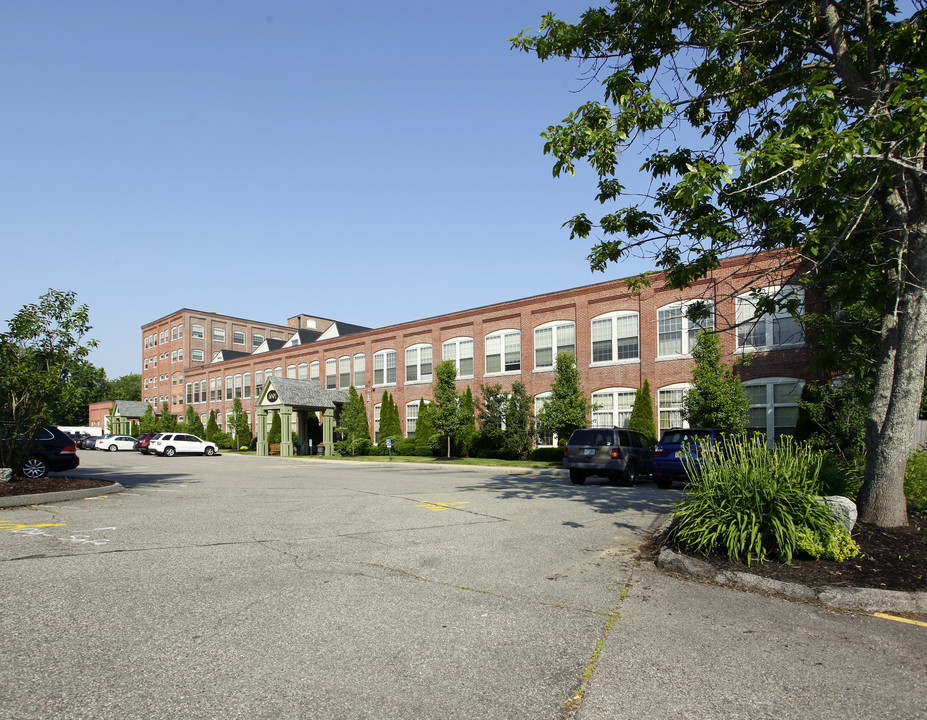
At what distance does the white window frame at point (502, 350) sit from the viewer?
37.1 meters

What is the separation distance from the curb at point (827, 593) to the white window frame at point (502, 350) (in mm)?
29798

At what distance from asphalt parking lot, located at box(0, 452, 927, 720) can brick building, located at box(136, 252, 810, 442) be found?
5567 mm

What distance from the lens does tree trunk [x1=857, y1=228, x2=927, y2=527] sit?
26.1 ft

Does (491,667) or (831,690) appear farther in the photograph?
(491,667)

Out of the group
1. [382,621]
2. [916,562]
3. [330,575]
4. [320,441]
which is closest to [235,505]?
[330,575]

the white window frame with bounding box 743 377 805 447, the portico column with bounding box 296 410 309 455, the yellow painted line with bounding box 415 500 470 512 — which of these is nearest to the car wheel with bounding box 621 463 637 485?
the yellow painted line with bounding box 415 500 470 512

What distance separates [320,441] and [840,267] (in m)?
42.7

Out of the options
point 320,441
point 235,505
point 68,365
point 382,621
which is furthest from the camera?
point 320,441

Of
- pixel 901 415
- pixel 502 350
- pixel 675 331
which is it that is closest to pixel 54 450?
pixel 901 415

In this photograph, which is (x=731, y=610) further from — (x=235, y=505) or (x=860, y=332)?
(x=235, y=505)

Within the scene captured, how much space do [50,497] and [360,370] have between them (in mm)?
35030

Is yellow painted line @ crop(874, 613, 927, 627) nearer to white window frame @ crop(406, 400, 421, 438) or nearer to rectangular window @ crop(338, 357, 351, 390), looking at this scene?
white window frame @ crop(406, 400, 421, 438)

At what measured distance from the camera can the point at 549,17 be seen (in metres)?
9.62

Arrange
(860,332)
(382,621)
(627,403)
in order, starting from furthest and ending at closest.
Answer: (627,403) < (860,332) < (382,621)
